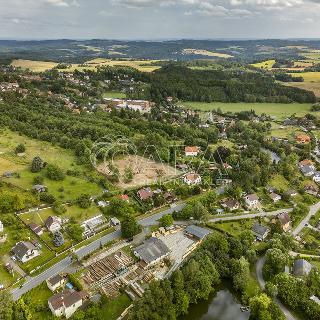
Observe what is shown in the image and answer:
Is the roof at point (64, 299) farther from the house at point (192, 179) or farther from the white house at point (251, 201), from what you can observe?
the white house at point (251, 201)

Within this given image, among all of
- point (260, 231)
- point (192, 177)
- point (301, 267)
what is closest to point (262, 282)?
point (301, 267)

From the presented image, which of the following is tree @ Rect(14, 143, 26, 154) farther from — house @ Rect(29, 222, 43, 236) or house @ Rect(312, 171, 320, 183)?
house @ Rect(312, 171, 320, 183)

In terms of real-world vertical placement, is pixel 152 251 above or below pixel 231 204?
below

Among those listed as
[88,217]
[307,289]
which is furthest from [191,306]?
[88,217]

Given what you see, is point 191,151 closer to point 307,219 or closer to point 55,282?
point 307,219

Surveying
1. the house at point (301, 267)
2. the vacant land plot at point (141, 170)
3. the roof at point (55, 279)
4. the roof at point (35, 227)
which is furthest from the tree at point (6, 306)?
the house at point (301, 267)

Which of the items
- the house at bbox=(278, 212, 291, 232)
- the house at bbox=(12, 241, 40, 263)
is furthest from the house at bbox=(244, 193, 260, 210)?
the house at bbox=(12, 241, 40, 263)

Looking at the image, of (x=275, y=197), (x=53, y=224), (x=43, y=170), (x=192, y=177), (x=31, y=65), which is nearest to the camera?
(x=53, y=224)
